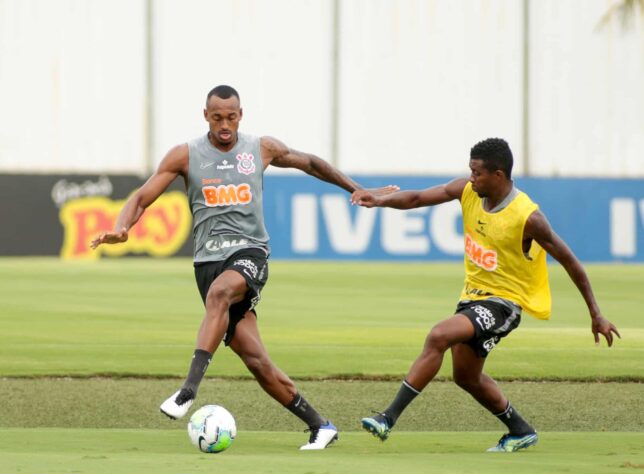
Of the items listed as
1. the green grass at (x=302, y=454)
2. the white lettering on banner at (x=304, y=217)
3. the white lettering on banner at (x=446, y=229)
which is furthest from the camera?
the white lettering on banner at (x=446, y=229)

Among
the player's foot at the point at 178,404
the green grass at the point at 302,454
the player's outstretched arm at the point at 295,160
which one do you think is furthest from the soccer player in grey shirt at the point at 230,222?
the player's foot at the point at 178,404

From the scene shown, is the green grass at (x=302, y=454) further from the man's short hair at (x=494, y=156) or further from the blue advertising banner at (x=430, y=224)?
the blue advertising banner at (x=430, y=224)

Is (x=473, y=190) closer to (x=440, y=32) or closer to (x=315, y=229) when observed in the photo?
(x=315, y=229)

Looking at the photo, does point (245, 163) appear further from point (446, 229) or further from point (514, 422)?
point (446, 229)

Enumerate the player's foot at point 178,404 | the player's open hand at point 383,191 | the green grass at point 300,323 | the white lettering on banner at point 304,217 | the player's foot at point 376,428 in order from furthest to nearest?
the white lettering on banner at point 304,217, the green grass at point 300,323, the player's open hand at point 383,191, the player's foot at point 376,428, the player's foot at point 178,404

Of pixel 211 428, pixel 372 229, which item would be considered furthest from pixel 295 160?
pixel 372 229

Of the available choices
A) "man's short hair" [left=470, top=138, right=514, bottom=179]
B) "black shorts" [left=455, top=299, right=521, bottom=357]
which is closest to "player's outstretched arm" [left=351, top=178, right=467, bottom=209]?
"man's short hair" [left=470, top=138, right=514, bottom=179]

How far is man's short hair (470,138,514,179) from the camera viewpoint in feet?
31.1

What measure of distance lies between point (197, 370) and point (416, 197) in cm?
202

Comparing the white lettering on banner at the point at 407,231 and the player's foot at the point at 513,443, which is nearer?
the player's foot at the point at 513,443

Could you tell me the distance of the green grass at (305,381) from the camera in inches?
356

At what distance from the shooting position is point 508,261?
9570 mm

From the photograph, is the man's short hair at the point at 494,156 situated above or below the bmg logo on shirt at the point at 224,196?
above

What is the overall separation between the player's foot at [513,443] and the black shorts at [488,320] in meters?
0.62
